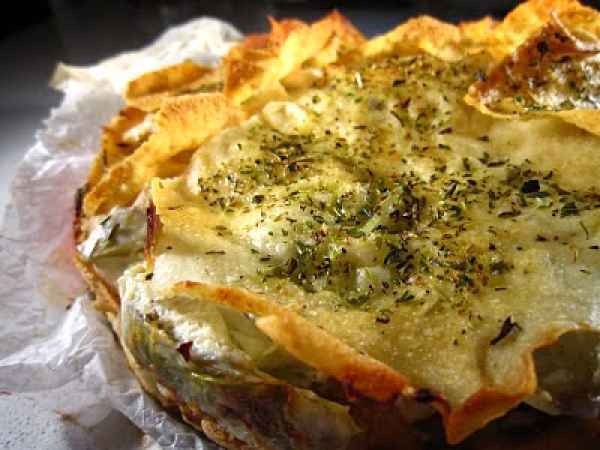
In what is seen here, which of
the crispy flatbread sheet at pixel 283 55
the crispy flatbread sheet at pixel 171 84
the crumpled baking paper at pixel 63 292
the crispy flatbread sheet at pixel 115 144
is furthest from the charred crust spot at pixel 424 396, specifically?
the crispy flatbread sheet at pixel 171 84

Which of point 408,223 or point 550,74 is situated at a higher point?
point 550,74

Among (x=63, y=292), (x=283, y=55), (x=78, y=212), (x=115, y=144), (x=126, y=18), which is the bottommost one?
(x=126, y=18)

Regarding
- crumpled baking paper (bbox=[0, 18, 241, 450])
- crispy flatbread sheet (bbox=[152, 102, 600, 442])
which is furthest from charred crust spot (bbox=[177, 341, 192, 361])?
crumpled baking paper (bbox=[0, 18, 241, 450])

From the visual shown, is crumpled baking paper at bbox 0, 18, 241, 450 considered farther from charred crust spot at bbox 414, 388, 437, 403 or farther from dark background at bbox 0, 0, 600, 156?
dark background at bbox 0, 0, 600, 156

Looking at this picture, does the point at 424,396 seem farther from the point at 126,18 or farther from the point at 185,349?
the point at 126,18

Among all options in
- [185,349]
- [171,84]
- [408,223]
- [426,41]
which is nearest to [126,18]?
[171,84]

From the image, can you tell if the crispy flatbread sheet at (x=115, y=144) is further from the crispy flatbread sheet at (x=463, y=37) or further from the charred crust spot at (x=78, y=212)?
the crispy flatbread sheet at (x=463, y=37)

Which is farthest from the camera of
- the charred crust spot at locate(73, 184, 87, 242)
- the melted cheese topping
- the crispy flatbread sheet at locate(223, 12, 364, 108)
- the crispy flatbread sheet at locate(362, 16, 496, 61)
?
the crispy flatbread sheet at locate(362, 16, 496, 61)
